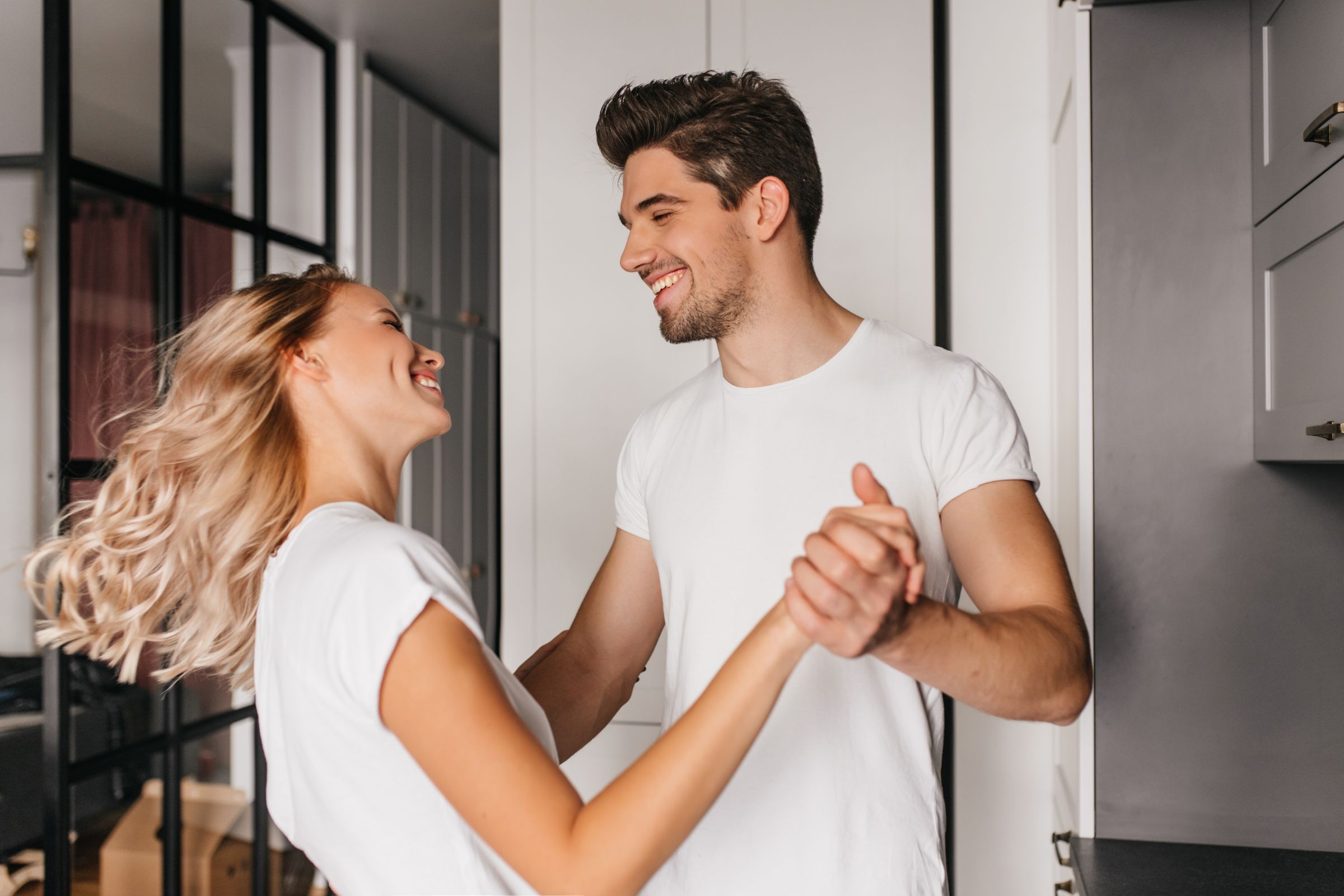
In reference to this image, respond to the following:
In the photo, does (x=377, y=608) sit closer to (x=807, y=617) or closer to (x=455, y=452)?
(x=807, y=617)

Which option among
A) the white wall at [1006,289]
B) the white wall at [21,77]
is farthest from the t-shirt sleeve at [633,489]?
the white wall at [21,77]

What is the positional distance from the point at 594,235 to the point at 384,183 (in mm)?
1640

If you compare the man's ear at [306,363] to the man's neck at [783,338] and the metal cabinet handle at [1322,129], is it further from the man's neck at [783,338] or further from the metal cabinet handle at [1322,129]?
the metal cabinet handle at [1322,129]

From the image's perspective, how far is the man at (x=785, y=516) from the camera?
1144 millimetres

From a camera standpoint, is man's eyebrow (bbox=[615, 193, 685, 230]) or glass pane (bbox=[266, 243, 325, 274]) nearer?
man's eyebrow (bbox=[615, 193, 685, 230])

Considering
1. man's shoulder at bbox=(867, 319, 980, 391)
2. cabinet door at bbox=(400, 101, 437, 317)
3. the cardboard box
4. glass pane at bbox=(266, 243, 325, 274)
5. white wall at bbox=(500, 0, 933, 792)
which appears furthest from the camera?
cabinet door at bbox=(400, 101, 437, 317)

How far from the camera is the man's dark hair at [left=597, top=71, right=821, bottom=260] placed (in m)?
1.43

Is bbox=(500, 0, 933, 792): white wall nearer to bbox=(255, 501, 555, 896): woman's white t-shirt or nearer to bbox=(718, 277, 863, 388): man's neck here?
bbox=(718, 277, 863, 388): man's neck

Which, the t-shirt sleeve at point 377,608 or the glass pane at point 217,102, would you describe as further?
the glass pane at point 217,102

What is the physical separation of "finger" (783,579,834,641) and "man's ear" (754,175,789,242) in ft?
2.53

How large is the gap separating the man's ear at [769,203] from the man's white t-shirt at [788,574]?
21 centimetres

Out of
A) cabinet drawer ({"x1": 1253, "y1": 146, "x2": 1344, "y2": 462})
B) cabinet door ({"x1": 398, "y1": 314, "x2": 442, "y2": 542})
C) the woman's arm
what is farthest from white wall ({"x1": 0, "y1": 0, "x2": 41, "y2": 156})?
cabinet drawer ({"x1": 1253, "y1": 146, "x2": 1344, "y2": 462})

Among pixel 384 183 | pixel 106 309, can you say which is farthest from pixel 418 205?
pixel 106 309

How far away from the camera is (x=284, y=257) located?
3262mm
